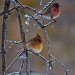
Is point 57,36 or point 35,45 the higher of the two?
point 57,36

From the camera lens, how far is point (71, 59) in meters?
4.60

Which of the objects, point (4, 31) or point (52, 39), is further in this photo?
point (52, 39)

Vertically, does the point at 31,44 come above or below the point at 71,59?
below

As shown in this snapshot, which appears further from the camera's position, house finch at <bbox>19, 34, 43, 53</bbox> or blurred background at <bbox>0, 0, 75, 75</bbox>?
blurred background at <bbox>0, 0, 75, 75</bbox>

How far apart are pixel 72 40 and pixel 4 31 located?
3970 millimetres

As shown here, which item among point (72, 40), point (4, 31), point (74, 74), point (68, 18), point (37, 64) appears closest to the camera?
point (4, 31)

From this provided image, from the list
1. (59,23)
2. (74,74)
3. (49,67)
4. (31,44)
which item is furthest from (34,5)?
(49,67)

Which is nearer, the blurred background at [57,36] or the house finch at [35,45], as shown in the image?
the house finch at [35,45]

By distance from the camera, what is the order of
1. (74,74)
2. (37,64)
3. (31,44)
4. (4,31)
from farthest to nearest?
(37,64) < (74,74) < (31,44) < (4,31)

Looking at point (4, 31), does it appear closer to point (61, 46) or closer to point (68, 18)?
point (61, 46)

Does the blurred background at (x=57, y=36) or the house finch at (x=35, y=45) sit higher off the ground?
the blurred background at (x=57, y=36)

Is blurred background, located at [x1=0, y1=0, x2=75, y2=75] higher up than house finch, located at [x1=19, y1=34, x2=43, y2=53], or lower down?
higher up

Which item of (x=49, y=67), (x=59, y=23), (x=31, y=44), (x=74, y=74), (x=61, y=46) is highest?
(x=59, y=23)

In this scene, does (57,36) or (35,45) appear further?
(57,36)
